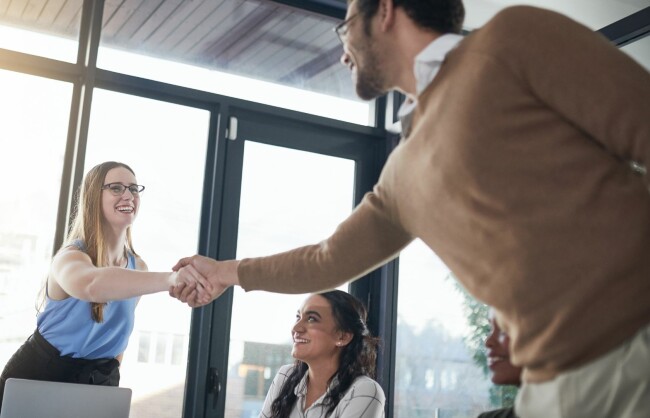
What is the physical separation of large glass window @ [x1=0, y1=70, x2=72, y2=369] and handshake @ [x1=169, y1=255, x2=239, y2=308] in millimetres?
1209

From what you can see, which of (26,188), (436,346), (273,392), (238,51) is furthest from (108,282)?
(436,346)

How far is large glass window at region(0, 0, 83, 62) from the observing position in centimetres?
373

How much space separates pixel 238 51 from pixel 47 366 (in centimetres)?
189

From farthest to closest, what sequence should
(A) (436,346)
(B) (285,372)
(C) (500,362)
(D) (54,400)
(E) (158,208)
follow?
(A) (436,346) < (E) (158,208) < (B) (285,372) < (D) (54,400) < (C) (500,362)

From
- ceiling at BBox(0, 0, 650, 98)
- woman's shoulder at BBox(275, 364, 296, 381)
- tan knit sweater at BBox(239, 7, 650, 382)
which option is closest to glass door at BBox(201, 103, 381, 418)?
ceiling at BBox(0, 0, 650, 98)

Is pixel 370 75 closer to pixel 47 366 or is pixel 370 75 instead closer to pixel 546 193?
pixel 546 193

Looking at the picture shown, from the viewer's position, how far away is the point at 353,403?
3.18 m

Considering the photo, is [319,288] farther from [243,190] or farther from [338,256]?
[243,190]

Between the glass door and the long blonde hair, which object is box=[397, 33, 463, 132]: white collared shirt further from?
the glass door

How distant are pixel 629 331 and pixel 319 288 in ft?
2.68

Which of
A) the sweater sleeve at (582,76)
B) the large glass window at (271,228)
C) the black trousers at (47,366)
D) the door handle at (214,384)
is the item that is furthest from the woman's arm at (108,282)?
the sweater sleeve at (582,76)

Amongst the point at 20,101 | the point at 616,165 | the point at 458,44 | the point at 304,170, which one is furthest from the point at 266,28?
the point at 616,165

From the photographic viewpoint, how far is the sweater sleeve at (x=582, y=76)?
119 cm

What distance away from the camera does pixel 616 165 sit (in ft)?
4.04
